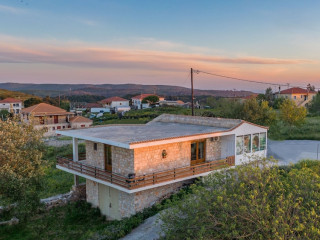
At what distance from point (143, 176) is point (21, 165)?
6497 millimetres

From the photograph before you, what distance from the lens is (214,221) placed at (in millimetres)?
9523

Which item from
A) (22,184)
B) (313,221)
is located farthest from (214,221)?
(22,184)

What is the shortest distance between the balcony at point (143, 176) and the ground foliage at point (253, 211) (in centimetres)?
297

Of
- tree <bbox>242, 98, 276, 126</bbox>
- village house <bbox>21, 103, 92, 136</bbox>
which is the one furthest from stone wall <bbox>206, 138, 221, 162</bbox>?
village house <bbox>21, 103, 92, 136</bbox>

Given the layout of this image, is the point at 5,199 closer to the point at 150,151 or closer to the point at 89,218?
the point at 89,218

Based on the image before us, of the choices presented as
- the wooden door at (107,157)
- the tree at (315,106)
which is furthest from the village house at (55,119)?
the tree at (315,106)

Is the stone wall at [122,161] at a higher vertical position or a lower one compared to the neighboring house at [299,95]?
lower

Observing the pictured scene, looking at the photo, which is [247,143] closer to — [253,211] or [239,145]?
[239,145]

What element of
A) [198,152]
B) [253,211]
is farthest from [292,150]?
[253,211]

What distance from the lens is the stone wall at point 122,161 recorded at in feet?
50.2

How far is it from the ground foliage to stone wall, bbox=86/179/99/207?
836 cm

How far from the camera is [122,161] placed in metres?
15.8

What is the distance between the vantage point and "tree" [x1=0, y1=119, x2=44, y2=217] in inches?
586

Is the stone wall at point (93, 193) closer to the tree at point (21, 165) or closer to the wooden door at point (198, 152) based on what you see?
the tree at point (21, 165)
